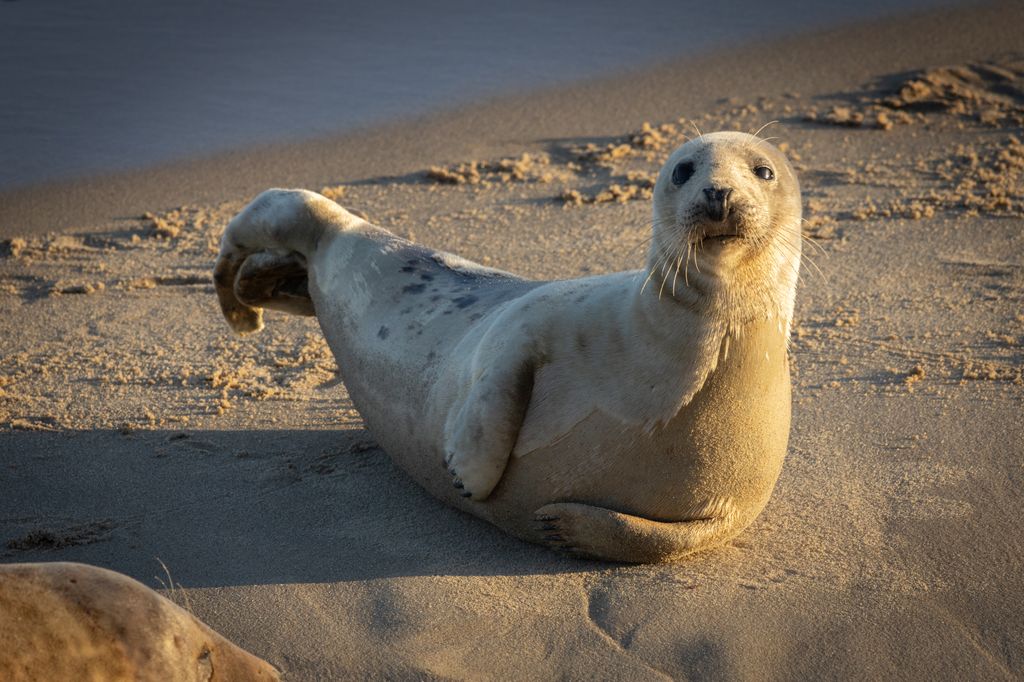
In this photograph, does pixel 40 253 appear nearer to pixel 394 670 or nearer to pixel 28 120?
pixel 28 120

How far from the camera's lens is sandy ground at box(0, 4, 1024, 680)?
3.29 meters

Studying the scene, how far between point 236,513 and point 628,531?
1247mm

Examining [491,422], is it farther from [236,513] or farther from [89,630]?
[89,630]

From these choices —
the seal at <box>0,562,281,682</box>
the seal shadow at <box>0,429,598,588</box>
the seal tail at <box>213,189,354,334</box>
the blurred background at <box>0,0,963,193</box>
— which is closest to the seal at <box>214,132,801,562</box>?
the seal shadow at <box>0,429,598,588</box>

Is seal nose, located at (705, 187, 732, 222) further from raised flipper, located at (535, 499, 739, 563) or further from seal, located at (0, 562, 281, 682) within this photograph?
seal, located at (0, 562, 281, 682)

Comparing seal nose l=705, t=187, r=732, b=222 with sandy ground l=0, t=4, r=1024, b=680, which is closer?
seal nose l=705, t=187, r=732, b=222

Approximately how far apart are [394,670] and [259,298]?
1.98m

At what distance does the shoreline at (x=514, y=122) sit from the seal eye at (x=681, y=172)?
3.94 m

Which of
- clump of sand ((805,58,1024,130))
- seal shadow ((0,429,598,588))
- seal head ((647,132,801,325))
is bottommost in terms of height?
seal shadow ((0,429,598,588))

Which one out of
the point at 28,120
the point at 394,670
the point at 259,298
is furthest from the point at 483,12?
the point at 394,670

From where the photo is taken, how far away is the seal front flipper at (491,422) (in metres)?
3.51

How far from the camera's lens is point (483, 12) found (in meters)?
10.7

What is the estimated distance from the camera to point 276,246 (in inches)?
182

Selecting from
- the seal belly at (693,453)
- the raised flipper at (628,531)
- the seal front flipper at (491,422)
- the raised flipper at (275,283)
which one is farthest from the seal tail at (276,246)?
the raised flipper at (628,531)
